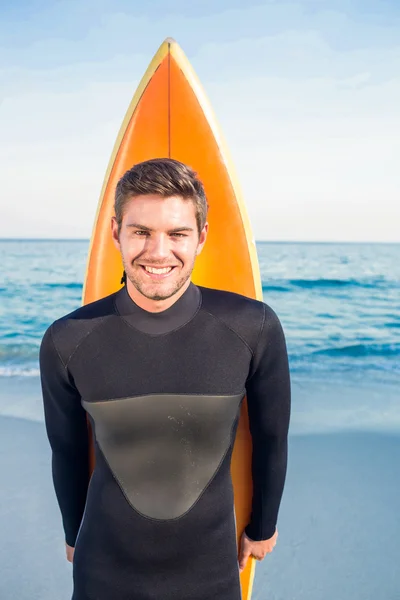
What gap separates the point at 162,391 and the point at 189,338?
17 centimetres

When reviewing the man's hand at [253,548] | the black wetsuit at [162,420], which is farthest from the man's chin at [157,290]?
the man's hand at [253,548]

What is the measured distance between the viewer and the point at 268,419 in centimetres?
163

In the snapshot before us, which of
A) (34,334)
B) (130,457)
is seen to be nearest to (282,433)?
(130,457)

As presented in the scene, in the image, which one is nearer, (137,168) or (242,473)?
(137,168)

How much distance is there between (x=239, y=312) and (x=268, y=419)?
33 centimetres

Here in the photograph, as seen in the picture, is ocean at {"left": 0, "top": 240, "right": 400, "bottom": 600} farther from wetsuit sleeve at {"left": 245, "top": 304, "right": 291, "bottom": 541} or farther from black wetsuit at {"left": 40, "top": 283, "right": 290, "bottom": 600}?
black wetsuit at {"left": 40, "top": 283, "right": 290, "bottom": 600}

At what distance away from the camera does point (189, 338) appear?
1573mm

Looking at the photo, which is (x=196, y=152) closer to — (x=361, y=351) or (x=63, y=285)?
(x=361, y=351)

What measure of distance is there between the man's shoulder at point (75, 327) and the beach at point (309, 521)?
5.08ft

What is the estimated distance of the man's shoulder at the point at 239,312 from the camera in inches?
61.5

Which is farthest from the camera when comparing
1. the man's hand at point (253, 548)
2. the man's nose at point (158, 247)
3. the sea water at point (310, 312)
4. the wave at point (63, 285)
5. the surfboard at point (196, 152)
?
the wave at point (63, 285)

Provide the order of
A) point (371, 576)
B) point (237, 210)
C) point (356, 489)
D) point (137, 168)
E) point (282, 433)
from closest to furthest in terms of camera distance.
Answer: point (137, 168)
point (282, 433)
point (237, 210)
point (371, 576)
point (356, 489)

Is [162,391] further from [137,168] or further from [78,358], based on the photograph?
[137,168]

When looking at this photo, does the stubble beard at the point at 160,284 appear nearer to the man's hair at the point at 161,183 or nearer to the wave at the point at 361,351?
the man's hair at the point at 161,183
